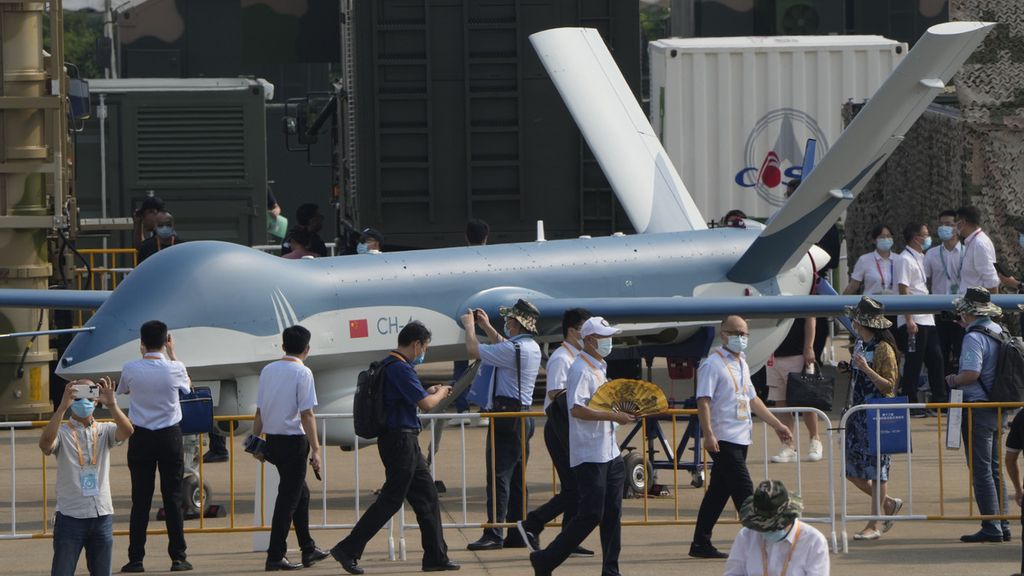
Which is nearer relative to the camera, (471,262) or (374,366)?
(374,366)

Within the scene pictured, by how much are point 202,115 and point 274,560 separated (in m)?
12.4

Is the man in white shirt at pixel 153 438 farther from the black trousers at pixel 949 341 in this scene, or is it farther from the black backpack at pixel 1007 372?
the black trousers at pixel 949 341

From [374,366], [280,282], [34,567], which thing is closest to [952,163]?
[280,282]

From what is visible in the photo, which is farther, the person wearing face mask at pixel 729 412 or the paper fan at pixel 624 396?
the person wearing face mask at pixel 729 412

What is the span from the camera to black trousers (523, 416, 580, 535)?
364 inches

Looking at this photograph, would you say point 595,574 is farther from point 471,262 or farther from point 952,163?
point 952,163

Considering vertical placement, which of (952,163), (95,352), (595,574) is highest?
(952,163)

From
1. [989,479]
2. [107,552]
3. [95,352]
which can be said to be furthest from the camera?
[95,352]

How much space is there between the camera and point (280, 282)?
451 inches

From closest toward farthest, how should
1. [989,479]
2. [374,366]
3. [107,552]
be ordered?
[107,552] < [374,366] < [989,479]

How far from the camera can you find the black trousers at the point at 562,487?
30.4ft

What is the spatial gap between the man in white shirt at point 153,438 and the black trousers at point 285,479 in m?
0.52

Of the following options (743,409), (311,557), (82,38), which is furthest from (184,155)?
(82,38)

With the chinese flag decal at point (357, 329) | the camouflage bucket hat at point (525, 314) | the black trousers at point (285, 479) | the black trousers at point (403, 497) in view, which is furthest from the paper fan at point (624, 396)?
the chinese flag decal at point (357, 329)
